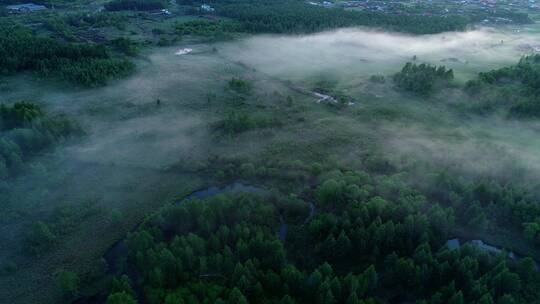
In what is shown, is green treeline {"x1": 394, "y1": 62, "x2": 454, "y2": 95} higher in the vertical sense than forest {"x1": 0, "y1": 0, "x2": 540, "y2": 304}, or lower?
higher

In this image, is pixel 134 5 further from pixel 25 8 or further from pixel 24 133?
pixel 24 133

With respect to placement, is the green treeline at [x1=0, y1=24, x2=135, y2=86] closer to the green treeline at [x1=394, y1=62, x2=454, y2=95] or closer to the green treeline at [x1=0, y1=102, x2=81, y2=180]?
the green treeline at [x1=0, y1=102, x2=81, y2=180]

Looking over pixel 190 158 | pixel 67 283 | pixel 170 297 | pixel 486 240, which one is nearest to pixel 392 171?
pixel 486 240

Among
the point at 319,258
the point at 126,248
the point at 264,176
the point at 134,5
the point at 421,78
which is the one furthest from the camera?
the point at 134,5

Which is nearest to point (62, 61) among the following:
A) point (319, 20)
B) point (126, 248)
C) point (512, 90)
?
point (126, 248)

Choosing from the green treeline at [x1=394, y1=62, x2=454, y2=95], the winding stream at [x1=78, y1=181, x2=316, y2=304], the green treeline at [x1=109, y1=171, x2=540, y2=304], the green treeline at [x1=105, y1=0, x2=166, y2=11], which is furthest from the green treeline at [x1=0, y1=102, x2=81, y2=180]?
the green treeline at [x1=105, y1=0, x2=166, y2=11]

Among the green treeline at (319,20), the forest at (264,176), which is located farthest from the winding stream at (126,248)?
the green treeline at (319,20)
